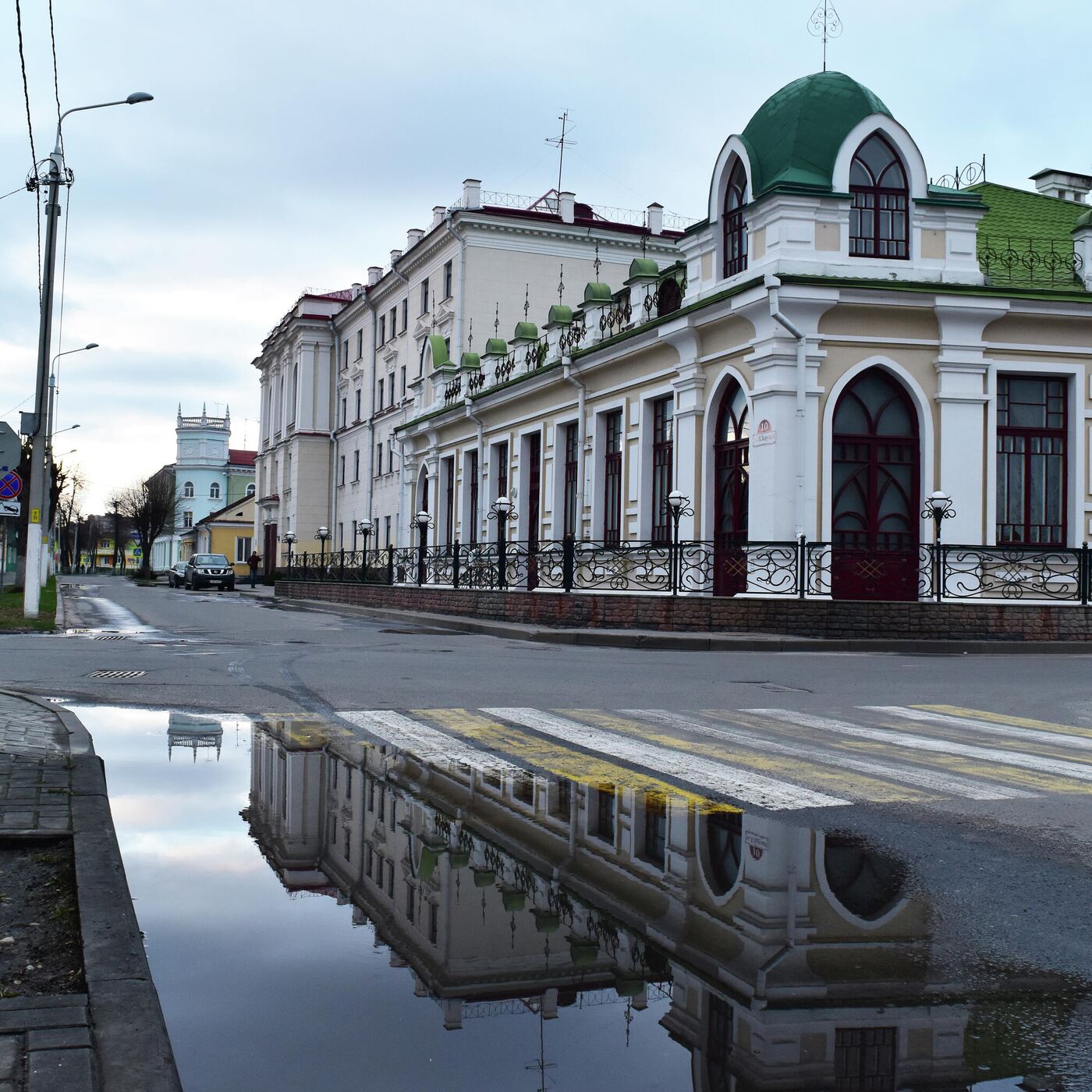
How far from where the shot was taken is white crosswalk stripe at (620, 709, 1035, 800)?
6766 millimetres

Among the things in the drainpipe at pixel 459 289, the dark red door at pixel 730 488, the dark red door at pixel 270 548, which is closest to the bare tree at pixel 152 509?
the dark red door at pixel 270 548

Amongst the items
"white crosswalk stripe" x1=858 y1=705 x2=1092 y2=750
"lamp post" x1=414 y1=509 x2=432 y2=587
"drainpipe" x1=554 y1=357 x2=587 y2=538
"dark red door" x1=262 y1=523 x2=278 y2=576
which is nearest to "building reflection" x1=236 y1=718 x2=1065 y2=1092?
"white crosswalk stripe" x1=858 y1=705 x2=1092 y2=750

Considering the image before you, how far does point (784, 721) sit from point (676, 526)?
12885 mm

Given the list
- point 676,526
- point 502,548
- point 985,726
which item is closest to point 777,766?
point 985,726

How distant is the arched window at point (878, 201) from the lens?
21.7m

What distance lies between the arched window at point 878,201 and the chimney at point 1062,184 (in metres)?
10.00

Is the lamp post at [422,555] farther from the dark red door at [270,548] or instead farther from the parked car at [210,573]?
the dark red door at [270,548]

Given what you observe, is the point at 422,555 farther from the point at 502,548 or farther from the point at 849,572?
the point at 849,572

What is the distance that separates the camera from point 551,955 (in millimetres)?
3977

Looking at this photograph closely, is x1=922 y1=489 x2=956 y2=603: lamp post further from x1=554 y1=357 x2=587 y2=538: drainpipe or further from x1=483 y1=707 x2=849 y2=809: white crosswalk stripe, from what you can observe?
x1=483 y1=707 x2=849 y2=809: white crosswalk stripe

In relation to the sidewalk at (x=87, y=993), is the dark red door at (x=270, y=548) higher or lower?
higher

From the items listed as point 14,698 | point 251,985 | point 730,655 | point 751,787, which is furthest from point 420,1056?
point 730,655

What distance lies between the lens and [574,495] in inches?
1185

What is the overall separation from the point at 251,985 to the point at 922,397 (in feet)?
64.8
